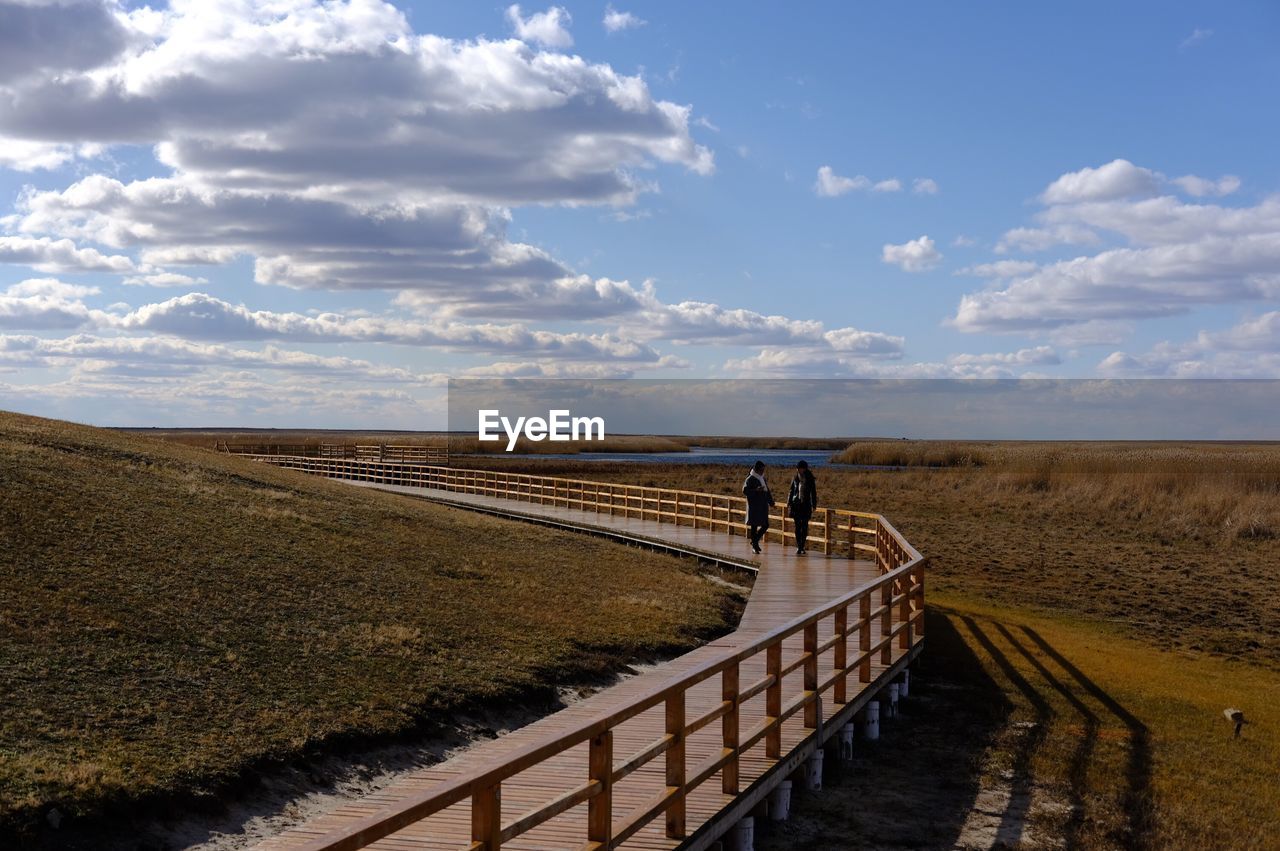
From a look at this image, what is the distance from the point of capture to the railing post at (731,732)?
8500 mm

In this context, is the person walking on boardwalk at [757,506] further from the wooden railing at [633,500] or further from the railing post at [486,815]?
the railing post at [486,815]

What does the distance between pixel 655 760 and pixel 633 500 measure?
120 feet

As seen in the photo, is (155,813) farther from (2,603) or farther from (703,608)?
(703,608)

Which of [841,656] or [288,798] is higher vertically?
[841,656]

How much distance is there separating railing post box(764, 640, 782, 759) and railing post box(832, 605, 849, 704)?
2179mm

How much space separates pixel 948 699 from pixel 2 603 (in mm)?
11201

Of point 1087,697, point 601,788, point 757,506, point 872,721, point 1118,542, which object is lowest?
point 1087,697

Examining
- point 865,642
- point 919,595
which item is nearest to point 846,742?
point 865,642

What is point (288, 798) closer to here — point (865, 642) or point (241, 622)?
point (241, 622)

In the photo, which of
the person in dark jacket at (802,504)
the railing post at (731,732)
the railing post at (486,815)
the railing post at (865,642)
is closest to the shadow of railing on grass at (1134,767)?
the railing post at (865,642)

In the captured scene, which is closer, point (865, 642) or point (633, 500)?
point (865, 642)

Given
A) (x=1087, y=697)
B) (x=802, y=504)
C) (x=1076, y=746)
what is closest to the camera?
(x=1076, y=746)

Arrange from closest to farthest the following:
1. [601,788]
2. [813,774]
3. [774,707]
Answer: [601,788]
[774,707]
[813,774]

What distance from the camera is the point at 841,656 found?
11.9m
